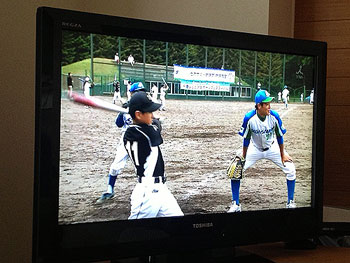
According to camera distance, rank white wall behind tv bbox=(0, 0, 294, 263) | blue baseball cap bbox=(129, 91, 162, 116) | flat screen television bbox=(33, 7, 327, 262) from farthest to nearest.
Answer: white wall behind tv bbox=(0, 0, 294, 263), blue baseball cap bbox=(129, 91, 162, 116), flat screen television bbox=(33, 7, 327, 262)

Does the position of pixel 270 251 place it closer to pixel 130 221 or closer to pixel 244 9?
pixel 130 221

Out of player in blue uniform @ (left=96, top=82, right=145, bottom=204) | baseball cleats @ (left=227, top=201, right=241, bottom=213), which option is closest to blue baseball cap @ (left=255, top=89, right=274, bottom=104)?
baseball cleats @ (left=227, top=201, right=241, bottom=213)

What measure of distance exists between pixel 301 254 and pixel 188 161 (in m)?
0.59

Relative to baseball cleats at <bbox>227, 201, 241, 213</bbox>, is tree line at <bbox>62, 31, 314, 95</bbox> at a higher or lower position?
higher

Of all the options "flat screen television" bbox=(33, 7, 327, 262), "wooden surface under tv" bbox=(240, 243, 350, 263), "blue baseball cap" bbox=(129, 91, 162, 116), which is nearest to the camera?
"flat screen television" bbox=(33, 7, 327, 262)

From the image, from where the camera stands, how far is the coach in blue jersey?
1.84 m

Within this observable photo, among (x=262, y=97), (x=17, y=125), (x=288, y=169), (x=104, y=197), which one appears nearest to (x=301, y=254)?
(x=288, y=169)

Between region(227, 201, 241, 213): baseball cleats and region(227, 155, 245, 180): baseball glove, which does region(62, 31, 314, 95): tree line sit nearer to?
region(227, 155, 245, 180): baseball glove

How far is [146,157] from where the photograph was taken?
166cm

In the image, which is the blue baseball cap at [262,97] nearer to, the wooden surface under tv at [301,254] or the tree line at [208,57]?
the tree line at [208,57]

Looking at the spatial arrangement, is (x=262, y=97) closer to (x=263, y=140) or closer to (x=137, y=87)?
(x=263, y=140)

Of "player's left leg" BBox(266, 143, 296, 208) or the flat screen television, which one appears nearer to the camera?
the flat screen television

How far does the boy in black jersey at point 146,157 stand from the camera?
164 centimetres

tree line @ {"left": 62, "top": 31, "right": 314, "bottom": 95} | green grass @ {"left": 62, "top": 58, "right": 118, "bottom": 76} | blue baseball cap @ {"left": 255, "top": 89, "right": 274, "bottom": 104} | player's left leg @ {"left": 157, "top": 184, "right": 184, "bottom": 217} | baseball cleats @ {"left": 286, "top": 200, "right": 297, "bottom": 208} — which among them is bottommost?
baseball cleats @ {"left": 286, "top": 200, "right": 297, "bottom": 208}
